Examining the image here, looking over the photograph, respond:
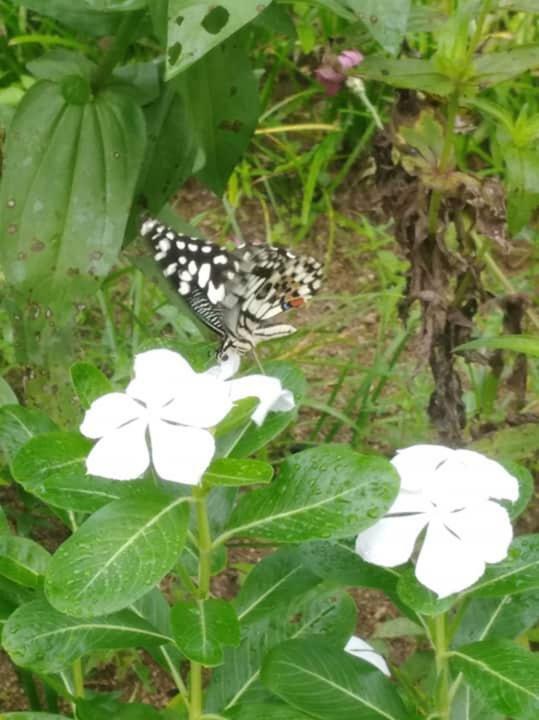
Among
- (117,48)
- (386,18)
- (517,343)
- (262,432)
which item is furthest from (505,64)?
(262,432)

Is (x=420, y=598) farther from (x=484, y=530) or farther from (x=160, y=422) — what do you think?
(x=160, y=422)

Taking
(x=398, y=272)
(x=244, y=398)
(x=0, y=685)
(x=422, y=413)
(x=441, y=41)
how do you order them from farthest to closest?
(x=398, y=272) < (x=422, y=413) < (x=0, y=685) < (x=441, y=41) < (x=244, y=398)

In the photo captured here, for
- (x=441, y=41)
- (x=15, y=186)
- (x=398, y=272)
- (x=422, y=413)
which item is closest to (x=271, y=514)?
(x=441, y=41)

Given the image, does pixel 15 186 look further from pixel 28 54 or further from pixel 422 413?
pixel 28 54

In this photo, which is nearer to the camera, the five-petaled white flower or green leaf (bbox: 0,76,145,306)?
the five-petaled white flower

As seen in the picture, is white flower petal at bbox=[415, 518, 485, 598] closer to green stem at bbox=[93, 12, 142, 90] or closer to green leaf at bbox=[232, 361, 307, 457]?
green leaf at bbox=[232, 361, 307, 457]

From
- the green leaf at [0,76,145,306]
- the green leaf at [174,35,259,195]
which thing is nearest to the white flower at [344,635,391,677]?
the green leaf at [0,76,145,306]
